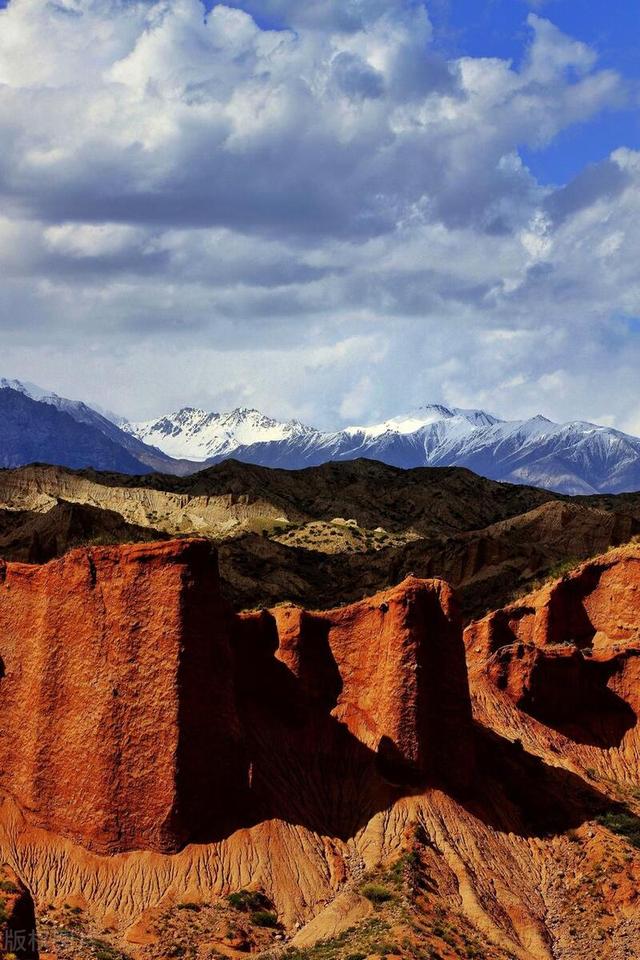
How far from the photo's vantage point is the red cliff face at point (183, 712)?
39.1 meters

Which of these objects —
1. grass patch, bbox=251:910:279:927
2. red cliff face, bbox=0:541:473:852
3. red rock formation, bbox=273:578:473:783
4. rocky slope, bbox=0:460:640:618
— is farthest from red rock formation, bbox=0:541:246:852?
rocky slope, bbox=0:460:640:618

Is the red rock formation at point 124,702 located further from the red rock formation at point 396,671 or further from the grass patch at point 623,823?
the grass patch at point 623,823

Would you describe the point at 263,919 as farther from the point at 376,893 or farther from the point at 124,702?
the point at 124,702

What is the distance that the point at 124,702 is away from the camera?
39.7m

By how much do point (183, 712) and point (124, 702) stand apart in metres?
2.13

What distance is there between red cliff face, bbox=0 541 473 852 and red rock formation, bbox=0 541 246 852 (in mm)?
49

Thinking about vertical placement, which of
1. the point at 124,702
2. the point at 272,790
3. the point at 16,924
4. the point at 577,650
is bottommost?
the point at 16,924

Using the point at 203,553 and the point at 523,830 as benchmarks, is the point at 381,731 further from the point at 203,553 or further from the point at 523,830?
the point at 203,553

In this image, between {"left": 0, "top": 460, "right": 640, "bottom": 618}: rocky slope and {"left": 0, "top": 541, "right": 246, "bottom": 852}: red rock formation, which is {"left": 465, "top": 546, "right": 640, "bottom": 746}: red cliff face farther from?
{"left": 0, "top": 460, "right": 640, "bottom": 618}: rocky slope

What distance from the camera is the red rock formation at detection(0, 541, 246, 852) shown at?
38906 mm

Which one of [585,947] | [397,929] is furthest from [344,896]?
[585,947]

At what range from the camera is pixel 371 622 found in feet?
163

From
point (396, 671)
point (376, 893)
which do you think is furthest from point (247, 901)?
point (396, 671)

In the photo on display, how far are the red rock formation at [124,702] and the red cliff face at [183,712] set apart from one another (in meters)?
0.05
